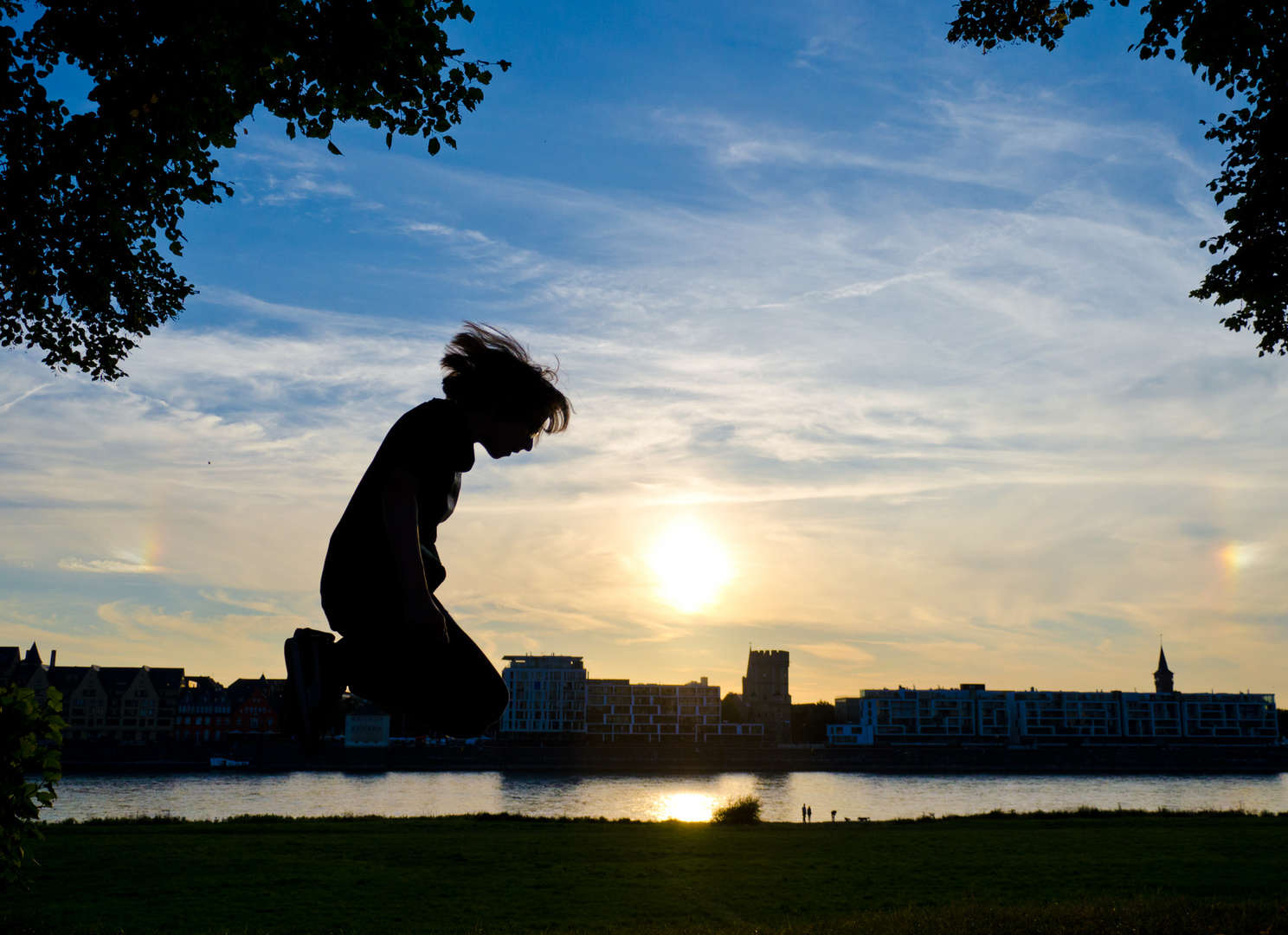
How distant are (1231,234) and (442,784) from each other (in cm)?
8901

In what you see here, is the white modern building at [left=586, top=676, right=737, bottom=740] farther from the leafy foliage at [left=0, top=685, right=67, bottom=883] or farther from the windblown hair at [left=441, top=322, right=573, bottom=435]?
the windblown hair at [left=441, top=322, right=573, bottom=435]

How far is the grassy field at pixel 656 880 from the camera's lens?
14430 millimetres

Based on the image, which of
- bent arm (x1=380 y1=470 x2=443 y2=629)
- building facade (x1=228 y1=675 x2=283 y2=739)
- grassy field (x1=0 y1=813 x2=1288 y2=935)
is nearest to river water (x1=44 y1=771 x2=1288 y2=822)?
grassy field (x1=0 y1=813 x2=1288 y2=935)

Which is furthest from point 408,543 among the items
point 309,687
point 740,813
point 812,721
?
point 812,721

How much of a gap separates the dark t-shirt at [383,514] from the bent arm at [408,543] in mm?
68

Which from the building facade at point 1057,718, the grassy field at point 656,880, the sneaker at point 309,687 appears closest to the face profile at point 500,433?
the sneaker at point 309,687

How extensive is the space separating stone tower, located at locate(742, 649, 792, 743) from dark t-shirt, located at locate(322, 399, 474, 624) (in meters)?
170

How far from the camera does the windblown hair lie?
3.50 m

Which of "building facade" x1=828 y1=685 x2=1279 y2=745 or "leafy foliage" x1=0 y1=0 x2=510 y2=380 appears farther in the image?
"building facade" x1=828 y1=685 x2=1279 y2=745

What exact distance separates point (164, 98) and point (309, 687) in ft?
30.0

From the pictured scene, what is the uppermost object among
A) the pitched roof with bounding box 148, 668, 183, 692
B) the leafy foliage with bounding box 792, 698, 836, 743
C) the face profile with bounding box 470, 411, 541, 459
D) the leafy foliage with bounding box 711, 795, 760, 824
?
the face profile with bounding box 470, 411, 541, 459

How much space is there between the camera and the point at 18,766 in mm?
9828

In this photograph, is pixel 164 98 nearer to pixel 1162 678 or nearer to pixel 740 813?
pixel 740 813

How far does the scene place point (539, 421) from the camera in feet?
11.6
